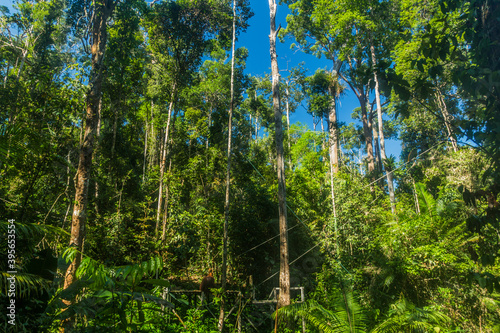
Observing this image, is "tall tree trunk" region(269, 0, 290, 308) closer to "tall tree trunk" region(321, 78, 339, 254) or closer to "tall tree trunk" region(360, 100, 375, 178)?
"tall tree trunk" region(321, 78, 339, 254)

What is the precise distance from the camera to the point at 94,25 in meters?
5.66

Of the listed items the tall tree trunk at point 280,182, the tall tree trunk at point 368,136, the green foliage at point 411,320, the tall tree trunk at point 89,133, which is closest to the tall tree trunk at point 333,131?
the tall tree trunk at point 368,136

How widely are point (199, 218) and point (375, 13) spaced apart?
45.8ft

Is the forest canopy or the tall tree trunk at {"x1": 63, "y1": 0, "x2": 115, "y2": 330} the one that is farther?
the tall tree trunk at {"x1": 63, "y1": 0, "x2": 115, "y2": 330}

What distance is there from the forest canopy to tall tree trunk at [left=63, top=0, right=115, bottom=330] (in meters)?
0.03

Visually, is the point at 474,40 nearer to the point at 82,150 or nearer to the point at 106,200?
the point at 82,150

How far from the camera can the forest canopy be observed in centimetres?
204

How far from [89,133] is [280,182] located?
15.4ft

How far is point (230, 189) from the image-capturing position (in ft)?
37.2

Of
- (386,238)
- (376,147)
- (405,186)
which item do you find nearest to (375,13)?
(376,147)

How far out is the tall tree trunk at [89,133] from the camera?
464 centimetres

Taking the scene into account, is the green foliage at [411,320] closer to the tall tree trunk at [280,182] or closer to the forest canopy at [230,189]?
the forest canopy at [230,189]

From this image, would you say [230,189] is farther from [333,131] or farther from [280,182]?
[333,131]

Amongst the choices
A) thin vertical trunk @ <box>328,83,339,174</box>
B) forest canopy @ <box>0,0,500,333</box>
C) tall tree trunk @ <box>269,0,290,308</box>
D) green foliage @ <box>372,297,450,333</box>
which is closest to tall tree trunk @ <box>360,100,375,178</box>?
forest canopy @ <box>0,0,500,333</box>
